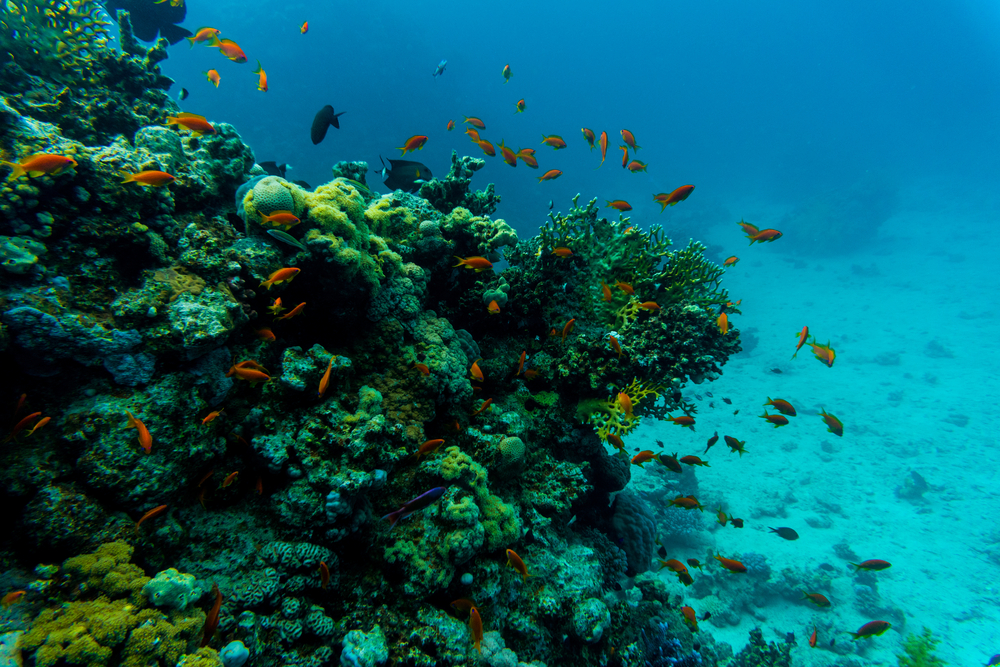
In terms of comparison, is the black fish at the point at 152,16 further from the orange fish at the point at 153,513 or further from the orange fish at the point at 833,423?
the orange fish at the point at 833,423

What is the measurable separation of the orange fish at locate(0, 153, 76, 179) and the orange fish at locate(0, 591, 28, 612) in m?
2.62

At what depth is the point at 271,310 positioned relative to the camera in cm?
346

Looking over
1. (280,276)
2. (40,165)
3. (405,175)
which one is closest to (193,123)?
(40,165)

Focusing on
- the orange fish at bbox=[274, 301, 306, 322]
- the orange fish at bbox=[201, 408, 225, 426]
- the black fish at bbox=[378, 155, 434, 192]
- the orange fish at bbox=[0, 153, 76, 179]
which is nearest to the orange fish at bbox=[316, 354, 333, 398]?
the orange fish at bbox=[274, 301, 306, 322]

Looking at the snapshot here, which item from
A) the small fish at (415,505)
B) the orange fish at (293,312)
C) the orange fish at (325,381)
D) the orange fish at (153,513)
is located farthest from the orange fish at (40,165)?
the small fish at (415,505)

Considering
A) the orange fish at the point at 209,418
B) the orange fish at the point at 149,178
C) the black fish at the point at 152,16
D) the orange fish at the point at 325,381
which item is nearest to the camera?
the orange fish at the point at 209,418

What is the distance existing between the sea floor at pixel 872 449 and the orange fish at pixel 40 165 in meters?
14.0

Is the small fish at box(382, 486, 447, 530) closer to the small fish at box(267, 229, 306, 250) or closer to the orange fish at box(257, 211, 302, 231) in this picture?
the small fish at box(267, 229, 306, 250)

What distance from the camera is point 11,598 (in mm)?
1887

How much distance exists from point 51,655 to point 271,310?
8.05ft

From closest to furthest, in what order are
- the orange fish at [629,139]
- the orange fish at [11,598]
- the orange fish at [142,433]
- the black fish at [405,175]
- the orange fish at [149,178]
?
the orange fish at [11,598]
the orange fish at [142,433]
the orange fish at [149,178]
the orange fish at [629,139]
the black fish at [405,175]

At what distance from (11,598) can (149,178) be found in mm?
2853

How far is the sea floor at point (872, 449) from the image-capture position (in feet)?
35.6

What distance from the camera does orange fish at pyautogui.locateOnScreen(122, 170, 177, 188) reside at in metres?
2.93
